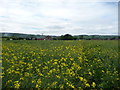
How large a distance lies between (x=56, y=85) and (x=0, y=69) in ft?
5.19

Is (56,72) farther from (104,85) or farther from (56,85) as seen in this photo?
(104,85)

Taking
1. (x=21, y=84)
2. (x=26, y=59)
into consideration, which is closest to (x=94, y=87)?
(x=21, y=84)

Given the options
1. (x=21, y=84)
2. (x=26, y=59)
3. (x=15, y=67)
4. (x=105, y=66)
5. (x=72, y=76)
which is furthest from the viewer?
(x=26, y=59)

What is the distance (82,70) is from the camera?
3.77 m

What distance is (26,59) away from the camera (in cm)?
443

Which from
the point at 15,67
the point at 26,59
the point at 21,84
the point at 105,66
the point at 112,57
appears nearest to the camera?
Answer: the point at 21,84

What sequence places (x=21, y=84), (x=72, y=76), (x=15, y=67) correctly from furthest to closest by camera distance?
(x=15, y=67) → (x=72, y=76) → (x=21, y=84)

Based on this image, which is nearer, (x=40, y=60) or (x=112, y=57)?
(x=40, y=60)

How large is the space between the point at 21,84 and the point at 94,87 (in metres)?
1.69

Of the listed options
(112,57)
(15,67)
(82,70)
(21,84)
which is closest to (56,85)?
(21,84)

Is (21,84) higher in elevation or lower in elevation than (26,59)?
lower

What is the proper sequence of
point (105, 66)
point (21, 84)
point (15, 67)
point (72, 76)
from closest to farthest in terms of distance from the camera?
point (21, 84) < point (72, 76) < point (15, 67) < point (105, 66)

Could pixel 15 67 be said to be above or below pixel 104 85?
above

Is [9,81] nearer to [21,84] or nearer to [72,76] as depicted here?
[21,84]
